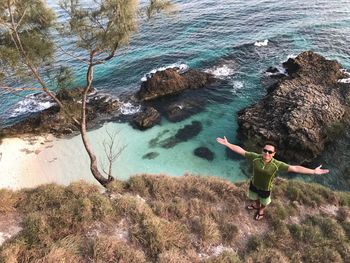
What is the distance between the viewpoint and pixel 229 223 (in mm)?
13227

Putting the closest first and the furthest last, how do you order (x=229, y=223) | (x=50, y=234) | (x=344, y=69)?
(x=50, y=234) < (x=229, y=223) < (x=344, y=69)

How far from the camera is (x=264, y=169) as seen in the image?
11.3 metres

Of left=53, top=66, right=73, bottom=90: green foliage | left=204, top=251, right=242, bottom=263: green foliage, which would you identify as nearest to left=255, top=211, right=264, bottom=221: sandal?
left=204, top=251, right=242, bottom=263: green foliage

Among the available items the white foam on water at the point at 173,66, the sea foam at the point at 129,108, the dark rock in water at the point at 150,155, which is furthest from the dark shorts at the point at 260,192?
the white foam on water at the point at 173,66

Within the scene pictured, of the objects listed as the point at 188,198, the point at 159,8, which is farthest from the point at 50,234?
the point at 159,8

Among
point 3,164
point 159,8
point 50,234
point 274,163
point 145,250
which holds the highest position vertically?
point 159,8

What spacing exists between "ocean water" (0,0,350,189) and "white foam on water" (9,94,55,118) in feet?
0.41

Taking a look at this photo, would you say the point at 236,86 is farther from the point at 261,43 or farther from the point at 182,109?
the point at 261,43

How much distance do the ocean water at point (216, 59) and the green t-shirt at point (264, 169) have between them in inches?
483

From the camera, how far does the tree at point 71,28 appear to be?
16.1 m

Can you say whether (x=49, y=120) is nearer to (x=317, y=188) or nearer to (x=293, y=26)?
(x=317, y=188)

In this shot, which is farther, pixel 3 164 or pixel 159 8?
pixel 3 164

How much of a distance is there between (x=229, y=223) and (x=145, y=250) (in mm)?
3868

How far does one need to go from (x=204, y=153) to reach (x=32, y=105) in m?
20.0
